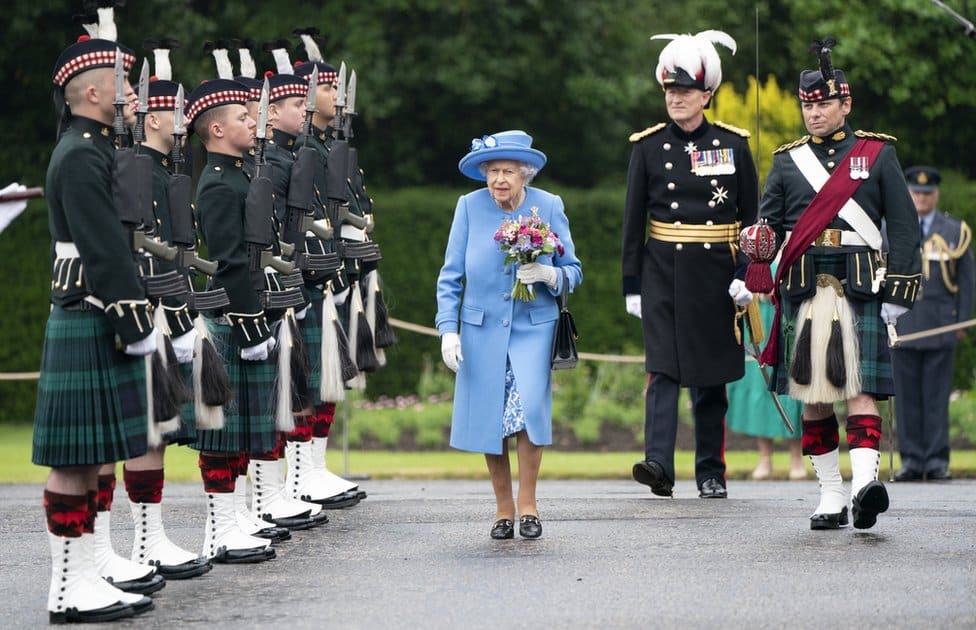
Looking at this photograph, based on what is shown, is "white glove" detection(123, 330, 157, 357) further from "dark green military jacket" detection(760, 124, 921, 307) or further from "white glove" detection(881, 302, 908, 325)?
"white glove" detection(881, 302, 908, 325)

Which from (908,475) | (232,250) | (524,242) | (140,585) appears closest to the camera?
(140,585)

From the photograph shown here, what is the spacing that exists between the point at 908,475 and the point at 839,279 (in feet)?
16.3

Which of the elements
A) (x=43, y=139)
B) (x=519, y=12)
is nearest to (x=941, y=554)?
(x=43, y=139)

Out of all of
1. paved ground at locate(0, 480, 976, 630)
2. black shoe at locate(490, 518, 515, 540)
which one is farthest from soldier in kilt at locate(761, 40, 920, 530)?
black shoe at locate(490, 518, 515, 540)

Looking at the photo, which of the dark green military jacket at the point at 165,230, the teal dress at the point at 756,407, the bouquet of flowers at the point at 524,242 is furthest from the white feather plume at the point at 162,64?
the teal dress at the point at 756,407

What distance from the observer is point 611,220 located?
68.6ft

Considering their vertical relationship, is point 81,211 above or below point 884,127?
below

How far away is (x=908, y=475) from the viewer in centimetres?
1470

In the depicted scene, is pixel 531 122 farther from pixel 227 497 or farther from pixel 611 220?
pixel 227 497

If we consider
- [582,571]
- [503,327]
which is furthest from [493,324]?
[582,571]

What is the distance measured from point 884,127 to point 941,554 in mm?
17605

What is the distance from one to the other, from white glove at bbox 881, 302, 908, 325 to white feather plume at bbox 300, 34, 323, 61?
4017 millimetres

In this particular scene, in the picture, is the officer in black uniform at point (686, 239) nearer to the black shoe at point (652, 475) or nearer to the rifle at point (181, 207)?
the black shoe at point (652, 475)

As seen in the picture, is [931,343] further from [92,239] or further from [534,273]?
[92,239]
